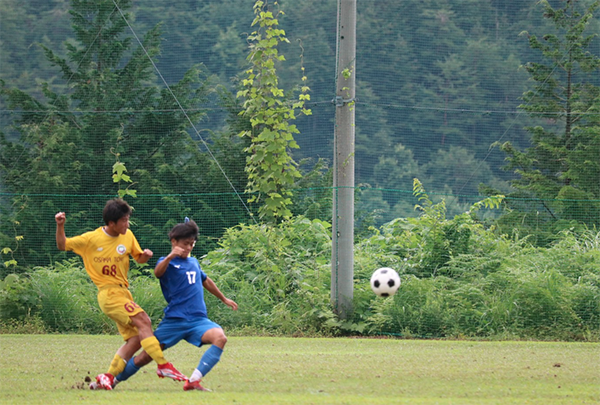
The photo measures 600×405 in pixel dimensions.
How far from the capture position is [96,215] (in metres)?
13.6

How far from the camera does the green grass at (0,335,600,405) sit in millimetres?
5645

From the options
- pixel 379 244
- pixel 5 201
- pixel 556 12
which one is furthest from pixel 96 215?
pixel 556 12

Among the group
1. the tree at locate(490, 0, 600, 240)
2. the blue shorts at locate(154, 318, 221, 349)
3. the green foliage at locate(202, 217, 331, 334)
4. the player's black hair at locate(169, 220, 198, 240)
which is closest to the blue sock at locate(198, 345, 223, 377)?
the blue shorts at locate(154, 318, 221, 349)

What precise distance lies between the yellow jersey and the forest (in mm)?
4795

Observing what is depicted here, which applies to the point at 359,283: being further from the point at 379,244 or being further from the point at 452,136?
the point at 452,136

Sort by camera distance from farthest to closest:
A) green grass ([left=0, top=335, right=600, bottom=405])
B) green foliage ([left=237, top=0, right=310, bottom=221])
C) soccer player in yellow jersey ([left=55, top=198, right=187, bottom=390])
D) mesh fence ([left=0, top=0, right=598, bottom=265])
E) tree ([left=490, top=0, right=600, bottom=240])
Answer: mesh fence ([left=0, top=0, right=598, bottom=265]) < tree ([left=490, top=0, right=600, bottom=240]) < green foliage ([left=237, top=0, right=310, bottom=221]) < soccer player in yellow jersey ([left=55, top=198, right=187, bottom=390]) < green grass ([left=0, top=335, right=600, bottom=405])

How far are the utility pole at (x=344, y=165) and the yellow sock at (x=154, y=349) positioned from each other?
17.2 feet

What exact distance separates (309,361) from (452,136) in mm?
18462

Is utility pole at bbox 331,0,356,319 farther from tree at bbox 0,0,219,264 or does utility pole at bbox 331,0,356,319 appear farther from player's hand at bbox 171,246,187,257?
player's hand at bbox 171,246,187,257

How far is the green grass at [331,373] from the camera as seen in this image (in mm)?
5645

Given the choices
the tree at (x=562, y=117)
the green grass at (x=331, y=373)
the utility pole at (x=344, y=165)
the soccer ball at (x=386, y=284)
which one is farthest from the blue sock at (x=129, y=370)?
the tree at (x=562, y=117)

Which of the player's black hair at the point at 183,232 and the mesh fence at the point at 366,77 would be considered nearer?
the player's black hair at the point at 183,232

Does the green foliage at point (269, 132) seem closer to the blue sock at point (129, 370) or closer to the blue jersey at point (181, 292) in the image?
the blue jersey at point (181, 292)

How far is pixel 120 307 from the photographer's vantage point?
20.2 ft
